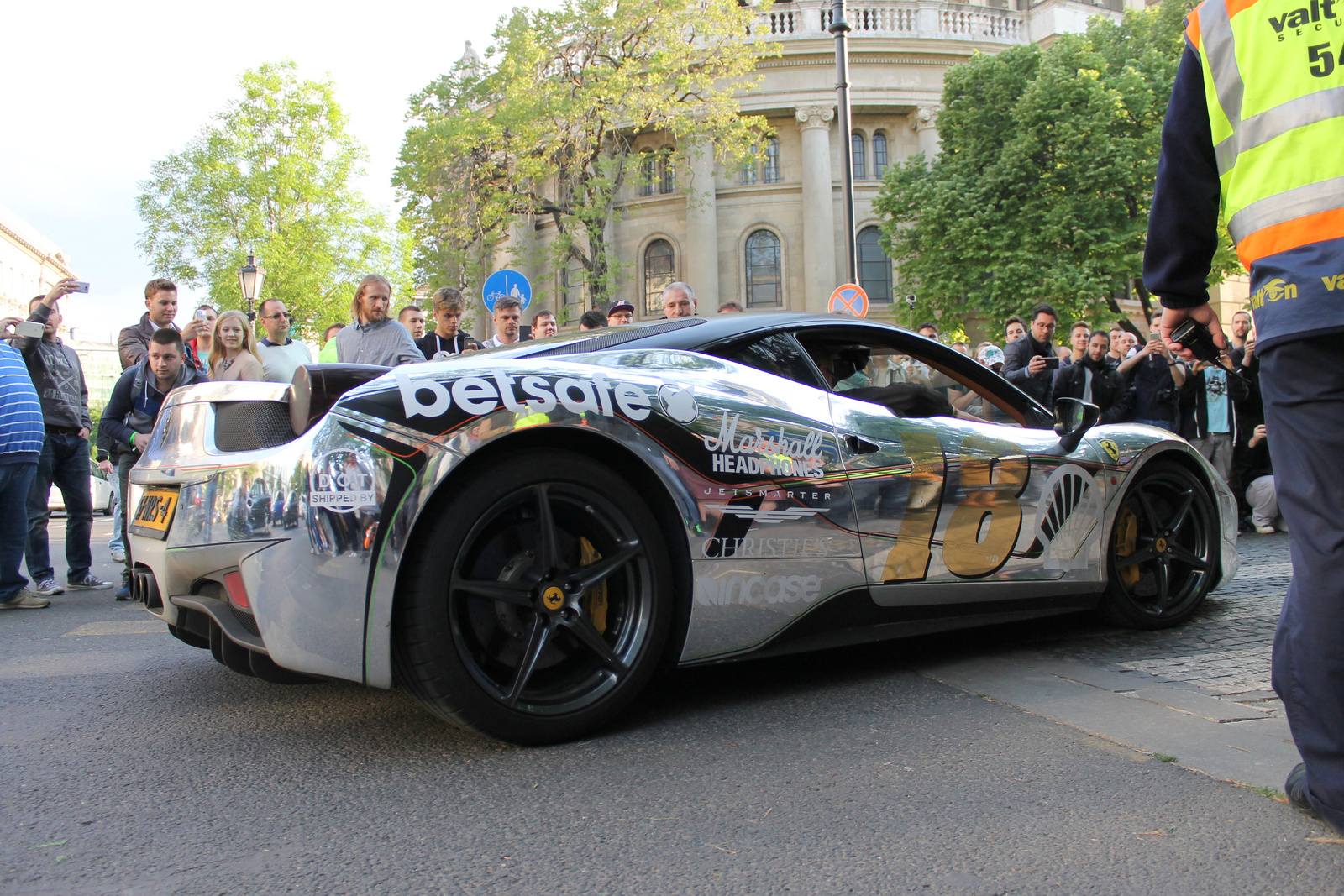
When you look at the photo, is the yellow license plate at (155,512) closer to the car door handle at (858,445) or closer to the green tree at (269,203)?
the car door handle at (858,445)

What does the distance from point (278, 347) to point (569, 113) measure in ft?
71.6

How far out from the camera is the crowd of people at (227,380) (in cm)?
628

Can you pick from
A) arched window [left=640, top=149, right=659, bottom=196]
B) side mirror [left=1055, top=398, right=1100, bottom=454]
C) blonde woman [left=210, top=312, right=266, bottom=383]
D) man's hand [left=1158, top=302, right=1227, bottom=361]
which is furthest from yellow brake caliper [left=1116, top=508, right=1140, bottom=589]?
arched window [left=640, top=149, right=659, bottom=196]

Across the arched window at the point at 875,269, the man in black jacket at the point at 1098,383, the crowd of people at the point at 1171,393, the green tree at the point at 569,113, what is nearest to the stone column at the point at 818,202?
the arched window at the point at 875,269

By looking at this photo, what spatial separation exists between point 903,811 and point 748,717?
0.87 meters

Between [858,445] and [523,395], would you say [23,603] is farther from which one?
[858,445]

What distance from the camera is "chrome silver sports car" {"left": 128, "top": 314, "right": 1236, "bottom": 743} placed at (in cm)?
271

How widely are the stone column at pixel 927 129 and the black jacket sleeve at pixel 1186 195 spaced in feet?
121

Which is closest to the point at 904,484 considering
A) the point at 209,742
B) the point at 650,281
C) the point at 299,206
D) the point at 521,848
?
the point at 521,848

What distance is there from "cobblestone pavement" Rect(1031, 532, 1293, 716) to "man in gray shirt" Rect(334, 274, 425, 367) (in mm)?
4132

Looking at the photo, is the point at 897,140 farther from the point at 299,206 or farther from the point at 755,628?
the point at 755,628

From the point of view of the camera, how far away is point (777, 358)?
11.6 feet

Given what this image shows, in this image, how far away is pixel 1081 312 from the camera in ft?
93.1

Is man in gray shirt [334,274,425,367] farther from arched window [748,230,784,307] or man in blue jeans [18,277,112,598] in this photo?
arched window [748,230,784,307]
